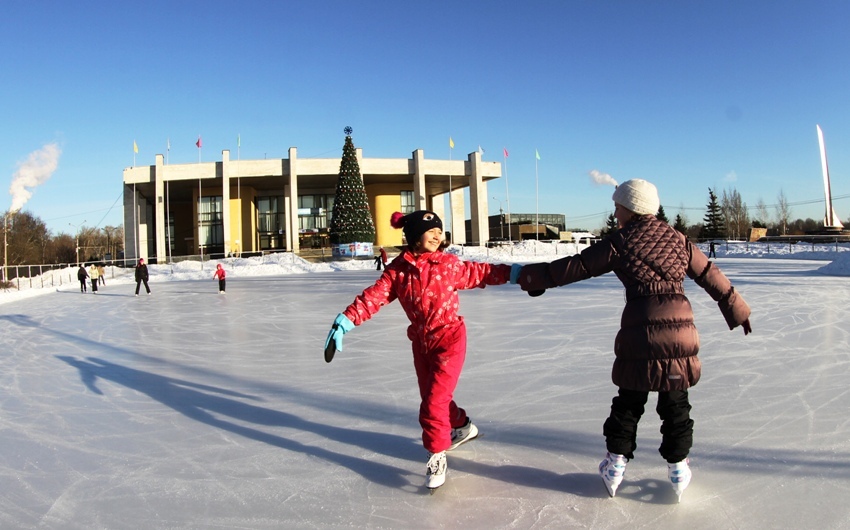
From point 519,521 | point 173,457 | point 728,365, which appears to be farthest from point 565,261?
point 728,365

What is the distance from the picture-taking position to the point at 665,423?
2.29 m

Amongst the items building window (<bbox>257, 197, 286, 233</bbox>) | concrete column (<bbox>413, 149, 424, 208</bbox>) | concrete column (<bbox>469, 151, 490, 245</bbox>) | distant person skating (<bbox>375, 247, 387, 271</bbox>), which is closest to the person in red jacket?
distant person skating (<bbox>375, 247, 387, 271</bbox>)

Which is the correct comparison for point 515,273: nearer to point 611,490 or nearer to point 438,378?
point 438,378

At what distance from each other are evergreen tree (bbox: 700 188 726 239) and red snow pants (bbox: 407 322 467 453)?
2363 inches

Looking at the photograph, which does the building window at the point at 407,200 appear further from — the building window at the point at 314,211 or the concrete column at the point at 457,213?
the building window at the point at 314,211

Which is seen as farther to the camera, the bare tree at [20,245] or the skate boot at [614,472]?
the bare tree at [20,245]

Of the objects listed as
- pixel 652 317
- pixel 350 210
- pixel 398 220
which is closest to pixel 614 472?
pixel 652 317

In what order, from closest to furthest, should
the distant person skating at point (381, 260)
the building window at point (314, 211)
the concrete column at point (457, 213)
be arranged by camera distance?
1. the distant person skating at point (381, 260)
2. the concrete column at point (457, 213)
3. the building window at point (314, 211)

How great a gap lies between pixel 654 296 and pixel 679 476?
2.33 ft

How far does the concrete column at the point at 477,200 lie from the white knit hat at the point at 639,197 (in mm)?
43364

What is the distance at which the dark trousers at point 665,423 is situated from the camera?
222cm

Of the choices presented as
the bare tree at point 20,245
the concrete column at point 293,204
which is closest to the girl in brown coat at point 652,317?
the bare tree at point 20,245

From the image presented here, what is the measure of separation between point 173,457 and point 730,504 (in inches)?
101

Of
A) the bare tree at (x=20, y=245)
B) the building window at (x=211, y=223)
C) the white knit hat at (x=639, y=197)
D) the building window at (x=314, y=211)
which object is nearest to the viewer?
the white knit hat at (x=639, y=197)
